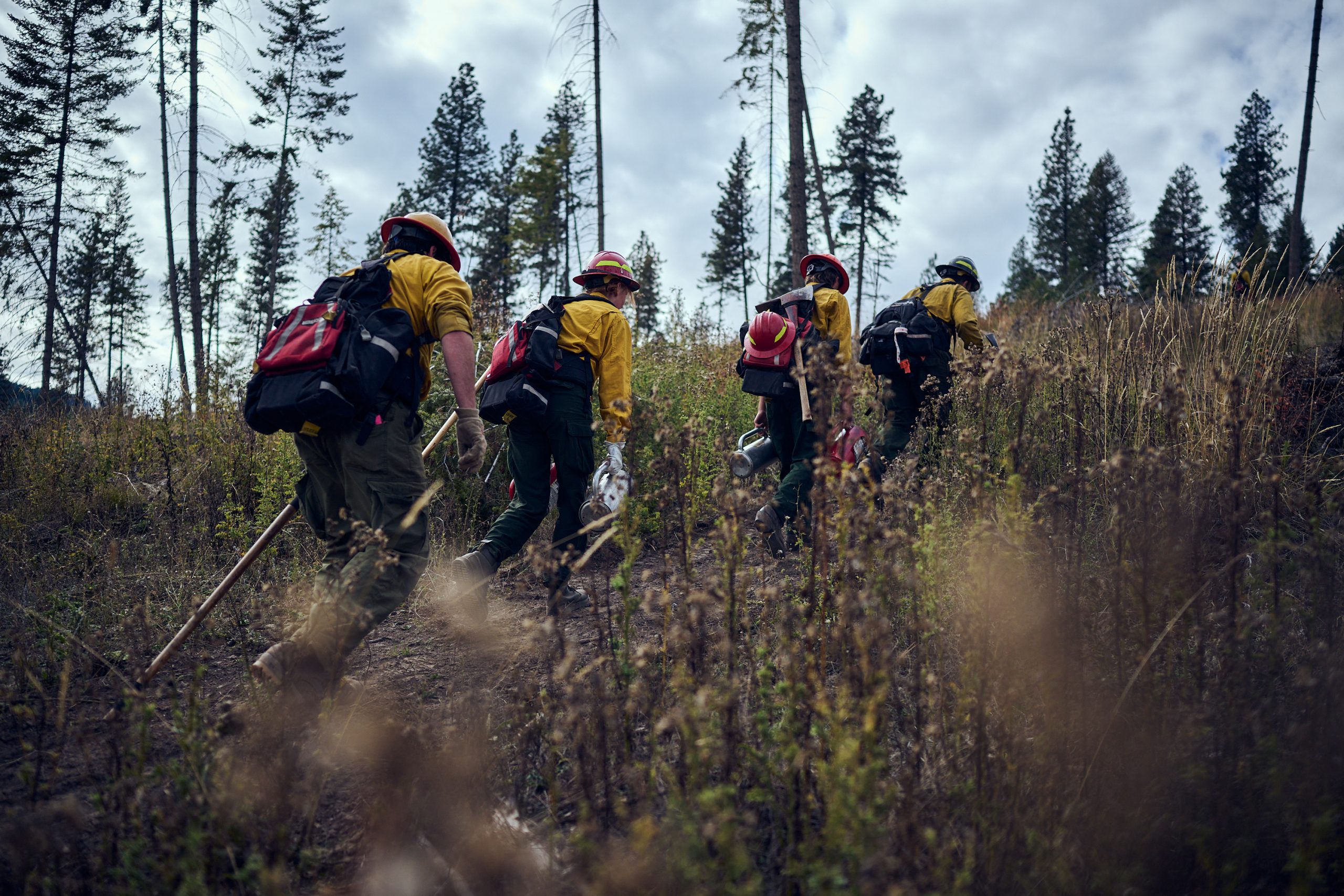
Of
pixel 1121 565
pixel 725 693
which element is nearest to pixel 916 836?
pixel 725 693

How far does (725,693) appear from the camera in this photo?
1951 mm

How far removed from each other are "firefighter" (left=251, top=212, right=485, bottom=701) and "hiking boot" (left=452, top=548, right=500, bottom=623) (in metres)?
0.76

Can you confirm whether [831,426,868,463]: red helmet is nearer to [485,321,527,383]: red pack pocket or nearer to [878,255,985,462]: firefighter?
[878,255,985,462]: firefighter

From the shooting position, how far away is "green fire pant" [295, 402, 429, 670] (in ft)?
A: 9.58

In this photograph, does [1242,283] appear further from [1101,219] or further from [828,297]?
→ [1101,219]

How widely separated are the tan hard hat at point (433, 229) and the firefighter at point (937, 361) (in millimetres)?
3627

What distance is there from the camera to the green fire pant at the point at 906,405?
19.8ft

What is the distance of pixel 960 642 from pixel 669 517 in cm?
252

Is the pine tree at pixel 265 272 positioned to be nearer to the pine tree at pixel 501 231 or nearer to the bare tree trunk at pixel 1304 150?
the pine tree at pixel 501 231

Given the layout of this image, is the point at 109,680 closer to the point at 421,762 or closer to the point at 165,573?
the point at 165,573

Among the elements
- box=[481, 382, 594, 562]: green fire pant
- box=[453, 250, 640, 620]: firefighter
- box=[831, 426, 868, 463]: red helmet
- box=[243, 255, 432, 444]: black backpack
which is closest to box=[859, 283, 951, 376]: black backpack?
box=[831, 426, 868, 463]: red helmet

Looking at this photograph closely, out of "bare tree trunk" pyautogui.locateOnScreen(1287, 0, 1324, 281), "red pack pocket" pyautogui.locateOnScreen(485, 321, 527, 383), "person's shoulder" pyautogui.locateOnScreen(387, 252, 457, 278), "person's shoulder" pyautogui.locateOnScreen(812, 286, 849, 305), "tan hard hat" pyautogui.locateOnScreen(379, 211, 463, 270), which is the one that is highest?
"bare tree trunk" pyautogui.locateOnScreen(1287, 0, 1324, 281)

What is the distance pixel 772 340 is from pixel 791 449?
2.81ft

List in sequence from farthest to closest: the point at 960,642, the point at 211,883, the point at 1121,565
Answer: the point at 960,642 < the point at 1121,565 < the point at 211,883
